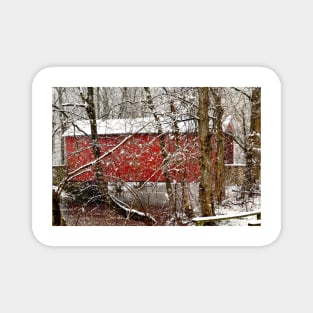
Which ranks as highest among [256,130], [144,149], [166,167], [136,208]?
[256,130]

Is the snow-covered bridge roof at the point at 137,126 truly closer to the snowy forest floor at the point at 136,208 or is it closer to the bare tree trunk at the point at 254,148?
the bare tree trunk at the point at 254,148

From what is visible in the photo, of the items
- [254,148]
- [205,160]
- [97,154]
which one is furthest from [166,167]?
[254,148]

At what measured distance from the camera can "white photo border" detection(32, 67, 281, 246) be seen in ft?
8.73

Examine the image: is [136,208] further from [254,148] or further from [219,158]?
[254,148]

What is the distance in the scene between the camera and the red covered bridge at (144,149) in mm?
2848

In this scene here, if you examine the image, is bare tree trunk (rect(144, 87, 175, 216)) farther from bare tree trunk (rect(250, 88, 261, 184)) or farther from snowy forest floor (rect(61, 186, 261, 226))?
bare tree trunk (rect(250, 88, 261, 184))
